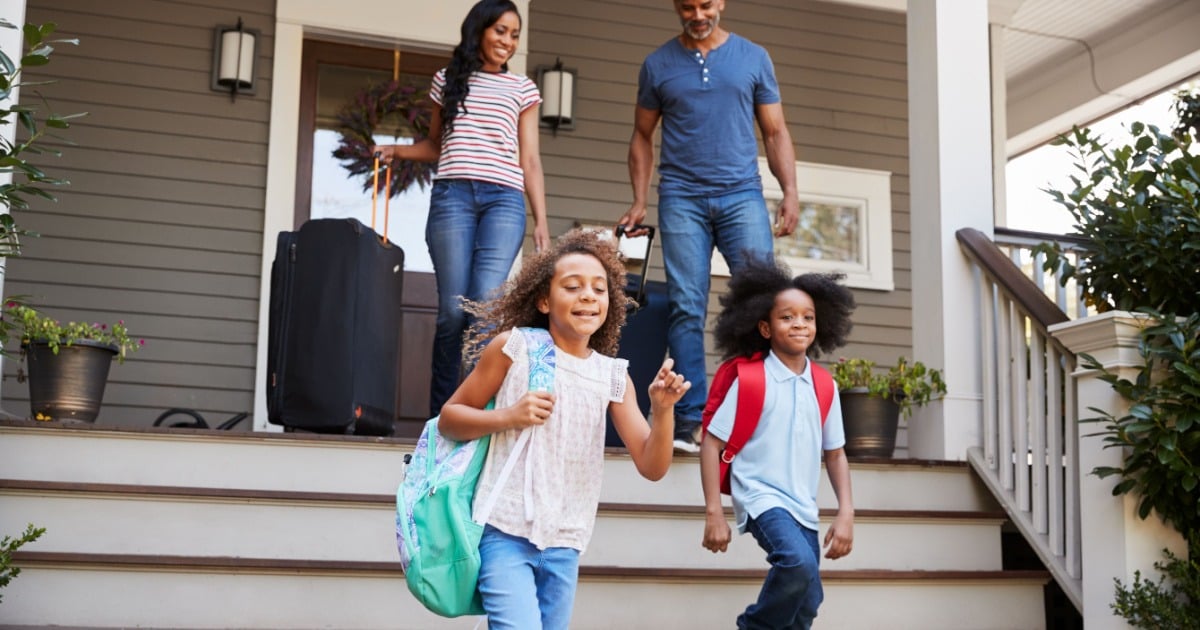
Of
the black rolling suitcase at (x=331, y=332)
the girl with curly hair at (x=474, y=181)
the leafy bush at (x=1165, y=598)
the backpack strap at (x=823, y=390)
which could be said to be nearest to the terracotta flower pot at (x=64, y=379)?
the black rolling suitcase at (x=331, y=332)

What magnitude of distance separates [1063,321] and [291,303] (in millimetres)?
2533


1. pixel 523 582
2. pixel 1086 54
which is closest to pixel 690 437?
pixel 523 582

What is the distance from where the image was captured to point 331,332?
463 cm

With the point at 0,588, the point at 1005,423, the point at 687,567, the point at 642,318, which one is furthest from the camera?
the point at 642,318

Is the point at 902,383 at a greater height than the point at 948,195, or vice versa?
the point at 948,195

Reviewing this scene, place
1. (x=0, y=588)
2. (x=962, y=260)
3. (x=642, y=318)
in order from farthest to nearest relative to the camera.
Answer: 1. (x=642, y=318)
2. (x=962, y=260)
3. (x=0, y=588)

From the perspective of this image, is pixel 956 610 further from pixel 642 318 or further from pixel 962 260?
pixel 642 318

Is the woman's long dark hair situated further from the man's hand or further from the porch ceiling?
the porch ceiling

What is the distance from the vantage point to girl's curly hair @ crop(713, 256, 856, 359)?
364cm

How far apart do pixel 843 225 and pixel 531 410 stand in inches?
199

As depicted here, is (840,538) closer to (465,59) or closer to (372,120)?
(465,59)

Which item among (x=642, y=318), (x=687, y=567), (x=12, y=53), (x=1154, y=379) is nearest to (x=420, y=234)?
(x=642, y=318)

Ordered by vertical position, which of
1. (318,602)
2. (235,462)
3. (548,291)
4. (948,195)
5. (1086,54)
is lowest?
(318,602)

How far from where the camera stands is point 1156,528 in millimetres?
3633
